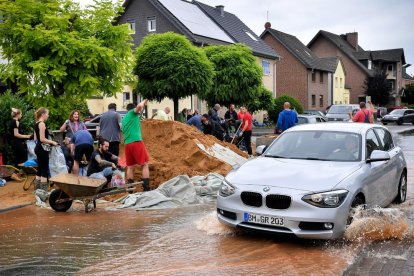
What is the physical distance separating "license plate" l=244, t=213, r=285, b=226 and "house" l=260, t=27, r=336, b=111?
152 feet

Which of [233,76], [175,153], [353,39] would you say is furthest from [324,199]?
[353,39]

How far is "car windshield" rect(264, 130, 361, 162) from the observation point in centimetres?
723

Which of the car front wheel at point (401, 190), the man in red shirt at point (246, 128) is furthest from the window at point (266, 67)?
the car front wheel at point (401, 190)

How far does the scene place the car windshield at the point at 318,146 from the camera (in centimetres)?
723

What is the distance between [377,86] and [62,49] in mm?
58457

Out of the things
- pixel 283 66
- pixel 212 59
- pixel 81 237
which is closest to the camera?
pixel 81 237

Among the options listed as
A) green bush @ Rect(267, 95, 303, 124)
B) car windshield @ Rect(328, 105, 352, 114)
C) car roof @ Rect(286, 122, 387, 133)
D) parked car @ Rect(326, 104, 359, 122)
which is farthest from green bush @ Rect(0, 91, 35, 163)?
green bush @ Rect(267, 95, 303, 124)

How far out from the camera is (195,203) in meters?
9.62

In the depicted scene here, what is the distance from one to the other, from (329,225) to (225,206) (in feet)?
4.42

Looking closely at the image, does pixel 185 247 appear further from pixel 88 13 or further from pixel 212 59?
pixel 212 59

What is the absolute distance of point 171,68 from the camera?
22.5 m

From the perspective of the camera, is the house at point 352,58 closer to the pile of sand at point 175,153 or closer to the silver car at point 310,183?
the pile of sand at point 175,153

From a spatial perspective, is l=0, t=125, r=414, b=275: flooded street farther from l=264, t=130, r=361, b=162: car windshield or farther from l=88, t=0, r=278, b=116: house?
l=88, t=0, r=278, b=116: house

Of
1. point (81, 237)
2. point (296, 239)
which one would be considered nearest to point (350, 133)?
point (296, 239)
